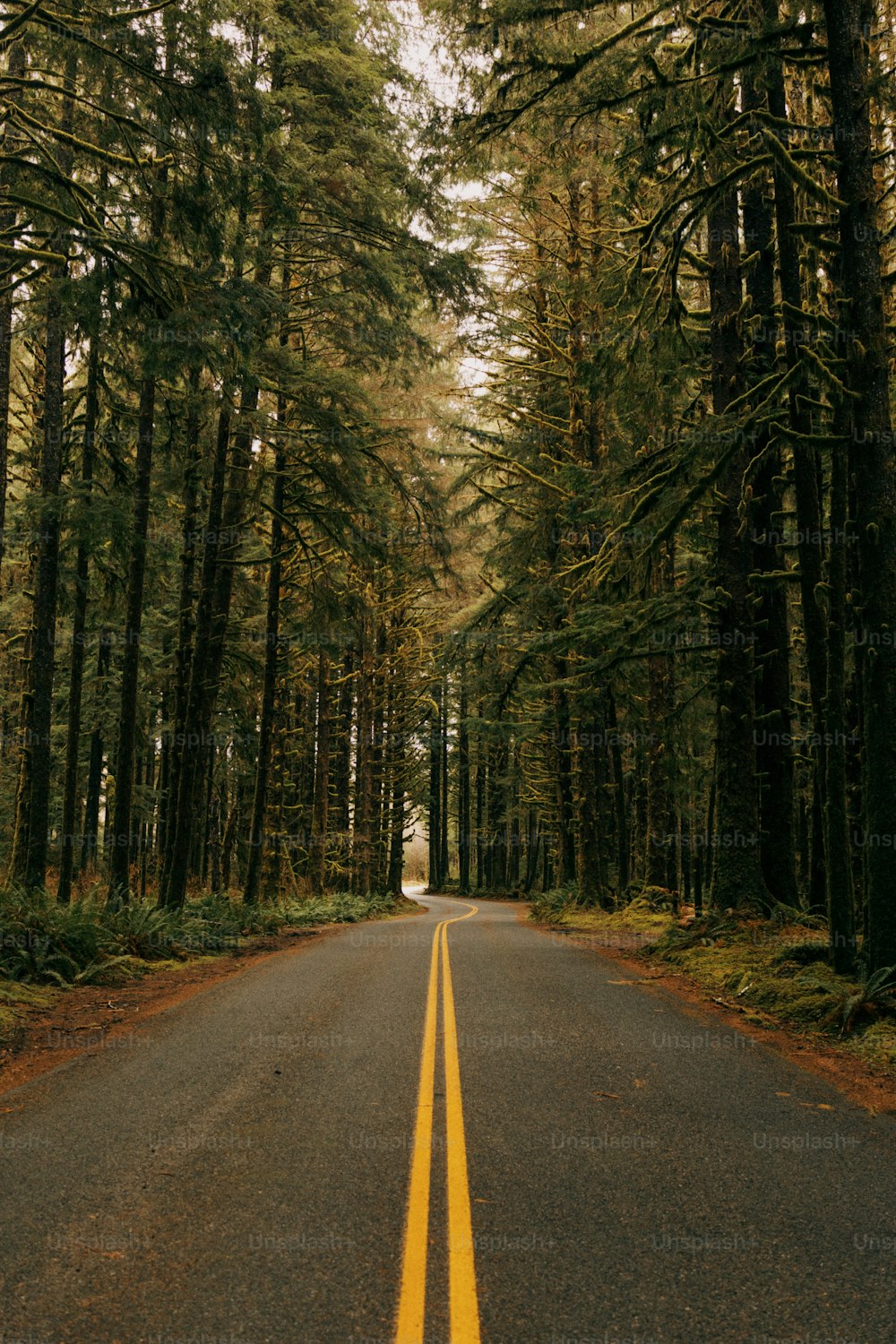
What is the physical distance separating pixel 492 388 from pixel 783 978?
16.1 metres

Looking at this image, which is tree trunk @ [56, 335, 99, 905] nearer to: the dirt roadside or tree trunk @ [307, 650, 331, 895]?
the dirt roadside

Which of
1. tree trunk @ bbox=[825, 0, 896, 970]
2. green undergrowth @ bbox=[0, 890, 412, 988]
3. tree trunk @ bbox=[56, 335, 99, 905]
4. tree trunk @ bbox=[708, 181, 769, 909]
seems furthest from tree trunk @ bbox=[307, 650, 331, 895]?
tree trunk @ bbox=[825, 0, 896, 970]

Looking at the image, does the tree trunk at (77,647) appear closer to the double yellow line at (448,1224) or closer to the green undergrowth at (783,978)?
the green undergrowth at (783,978)

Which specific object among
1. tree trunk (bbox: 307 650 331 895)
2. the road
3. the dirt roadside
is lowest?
the dirt roadside

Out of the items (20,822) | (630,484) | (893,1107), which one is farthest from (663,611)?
(20,822)

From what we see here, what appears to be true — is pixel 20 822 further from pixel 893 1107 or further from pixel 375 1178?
pixel 893 1107

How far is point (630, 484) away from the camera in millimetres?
13023

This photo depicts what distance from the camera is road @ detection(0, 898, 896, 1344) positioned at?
3398mm

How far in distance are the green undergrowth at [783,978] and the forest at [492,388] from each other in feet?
1.13

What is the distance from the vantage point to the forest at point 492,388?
8680 millimetres

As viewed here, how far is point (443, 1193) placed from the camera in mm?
4469

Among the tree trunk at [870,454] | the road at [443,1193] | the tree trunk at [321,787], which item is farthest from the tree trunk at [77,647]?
the tree trunk at [870,454]

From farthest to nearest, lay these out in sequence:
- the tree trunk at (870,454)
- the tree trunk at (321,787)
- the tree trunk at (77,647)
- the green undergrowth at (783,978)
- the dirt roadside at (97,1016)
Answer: the tree trunk at (321,787), the tree trunk at (77,647), the tree trunk at (870,454), the green undergrowth at (783,978), the dirt roadside at (97,1016)

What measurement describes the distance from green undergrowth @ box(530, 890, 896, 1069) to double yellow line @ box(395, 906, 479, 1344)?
12.0ft
